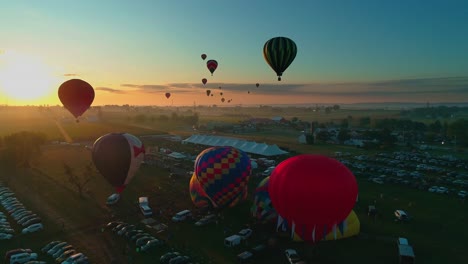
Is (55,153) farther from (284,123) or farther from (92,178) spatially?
(284,123)

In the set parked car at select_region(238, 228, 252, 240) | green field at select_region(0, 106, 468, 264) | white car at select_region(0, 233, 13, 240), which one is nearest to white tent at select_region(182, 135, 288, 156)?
green field at select_region(0, 106, 468, 264)

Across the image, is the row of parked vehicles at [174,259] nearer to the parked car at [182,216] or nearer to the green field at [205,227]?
the green field at [205,227]

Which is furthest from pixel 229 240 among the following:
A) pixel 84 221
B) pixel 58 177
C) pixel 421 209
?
pixel 58 177

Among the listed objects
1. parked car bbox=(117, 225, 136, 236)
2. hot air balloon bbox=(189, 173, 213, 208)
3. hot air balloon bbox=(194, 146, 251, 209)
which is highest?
hot air balloon bbox=(194, 146, 251, 209)

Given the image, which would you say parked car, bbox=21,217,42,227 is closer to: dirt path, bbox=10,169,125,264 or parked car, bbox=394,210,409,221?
dirt path, bbox=10,169,125,264

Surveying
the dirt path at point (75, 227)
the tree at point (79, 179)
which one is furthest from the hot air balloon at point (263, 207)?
the tree at point (79, 179)

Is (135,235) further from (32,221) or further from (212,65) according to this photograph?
(212,65)
